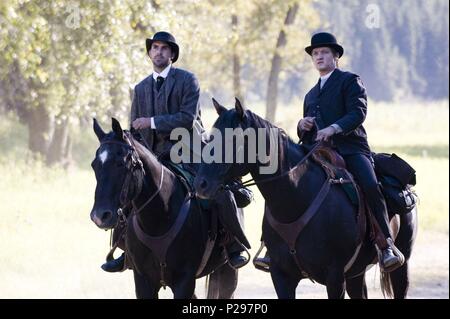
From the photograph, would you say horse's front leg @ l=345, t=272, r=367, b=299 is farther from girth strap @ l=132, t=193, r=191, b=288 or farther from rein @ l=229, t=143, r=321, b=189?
girth strap @ l=132, t=193, r=191, b=288

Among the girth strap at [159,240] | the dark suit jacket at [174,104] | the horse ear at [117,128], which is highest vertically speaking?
the dark suit jacket at [174,104]

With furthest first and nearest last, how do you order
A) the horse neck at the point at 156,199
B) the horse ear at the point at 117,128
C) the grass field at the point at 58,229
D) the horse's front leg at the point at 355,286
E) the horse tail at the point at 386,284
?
the grass field at the point at 58,229 → the horse tail at the point at 386,284 → the horse's front leg at the point at 355,286 → the horse neck at the point at 156,199 → the horse ear at the point at 117,128

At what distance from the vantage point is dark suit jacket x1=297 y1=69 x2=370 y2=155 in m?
9.64

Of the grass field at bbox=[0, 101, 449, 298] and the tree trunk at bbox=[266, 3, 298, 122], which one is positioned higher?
the tree trunk at bbox=[266, 3, 298, 122]

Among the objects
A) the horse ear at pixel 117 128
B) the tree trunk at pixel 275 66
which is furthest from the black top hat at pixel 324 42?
the tree trunk at pixel 275 66

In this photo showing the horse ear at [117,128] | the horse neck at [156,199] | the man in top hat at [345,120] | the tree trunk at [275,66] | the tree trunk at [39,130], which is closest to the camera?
the horse ear at [117,128]

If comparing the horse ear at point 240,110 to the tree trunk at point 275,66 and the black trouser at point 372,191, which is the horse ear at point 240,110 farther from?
the tree trunk at point 275,66

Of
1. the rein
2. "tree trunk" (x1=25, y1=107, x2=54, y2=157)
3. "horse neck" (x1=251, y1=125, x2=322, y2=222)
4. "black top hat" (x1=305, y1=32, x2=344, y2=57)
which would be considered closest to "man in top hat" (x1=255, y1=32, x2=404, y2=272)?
"black top hat" (x1=305, y1=32, x2=344, y2=57)

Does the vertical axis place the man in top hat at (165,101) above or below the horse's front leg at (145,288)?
above

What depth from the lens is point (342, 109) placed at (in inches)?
387

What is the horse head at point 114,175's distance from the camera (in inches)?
324

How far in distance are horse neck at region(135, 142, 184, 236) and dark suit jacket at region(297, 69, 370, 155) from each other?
1.38 m

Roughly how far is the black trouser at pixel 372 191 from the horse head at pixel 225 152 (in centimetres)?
170
